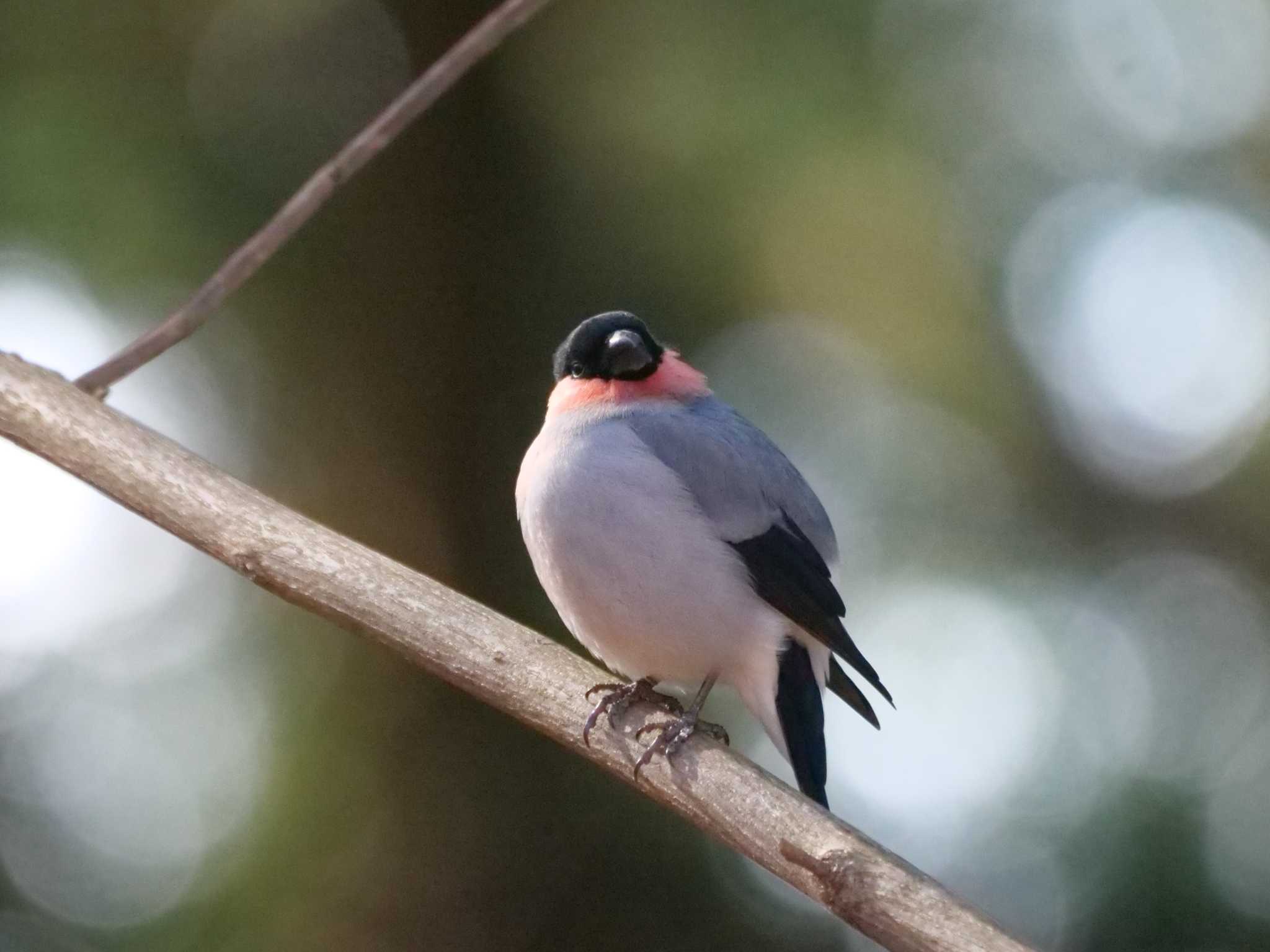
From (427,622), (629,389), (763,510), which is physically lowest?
(427,622)

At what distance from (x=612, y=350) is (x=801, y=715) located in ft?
3.07

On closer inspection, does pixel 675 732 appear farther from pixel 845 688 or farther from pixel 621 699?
pixel 845 688

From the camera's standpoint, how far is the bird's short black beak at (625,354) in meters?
3.23

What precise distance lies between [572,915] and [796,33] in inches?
131

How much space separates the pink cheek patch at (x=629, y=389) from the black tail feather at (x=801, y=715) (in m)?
0.68

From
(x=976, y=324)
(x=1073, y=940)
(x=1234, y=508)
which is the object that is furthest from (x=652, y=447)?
(x=1234, y=508)

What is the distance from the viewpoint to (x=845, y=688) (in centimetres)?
319

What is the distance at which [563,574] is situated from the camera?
2.89 metres

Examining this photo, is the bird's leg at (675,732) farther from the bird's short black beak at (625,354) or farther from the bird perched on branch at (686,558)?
the bird's short black beak at (625,354)

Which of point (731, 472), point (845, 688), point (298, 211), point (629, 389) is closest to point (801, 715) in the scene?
point (845, 688)

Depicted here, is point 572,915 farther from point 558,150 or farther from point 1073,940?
point 558,150

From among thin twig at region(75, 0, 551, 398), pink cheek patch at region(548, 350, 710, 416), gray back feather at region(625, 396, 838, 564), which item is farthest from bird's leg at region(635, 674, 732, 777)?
thin twig at region(75, 0, 551, 398)

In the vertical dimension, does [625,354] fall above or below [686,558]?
above

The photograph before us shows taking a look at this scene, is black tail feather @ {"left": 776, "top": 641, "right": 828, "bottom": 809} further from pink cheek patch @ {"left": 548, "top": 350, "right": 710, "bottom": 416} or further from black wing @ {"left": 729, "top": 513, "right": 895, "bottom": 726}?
pink cheek patch @ {"left": 548, "top": 350, "right": 710, "bottom": 416}
